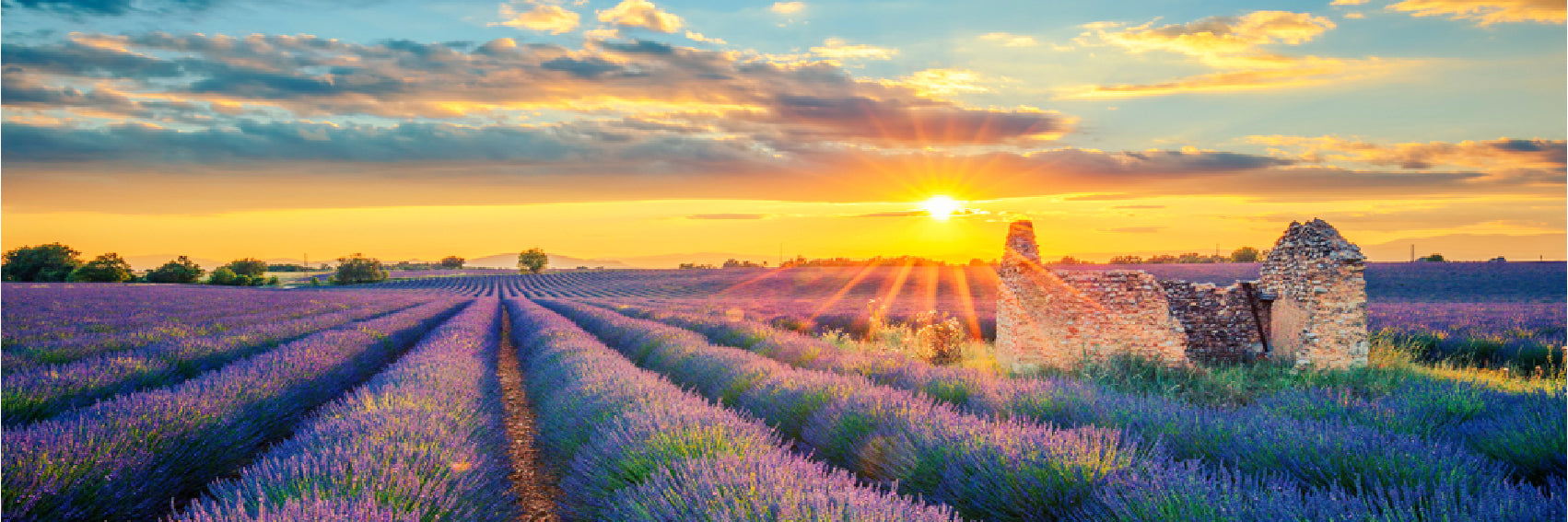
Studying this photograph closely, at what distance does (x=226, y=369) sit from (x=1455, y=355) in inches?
748

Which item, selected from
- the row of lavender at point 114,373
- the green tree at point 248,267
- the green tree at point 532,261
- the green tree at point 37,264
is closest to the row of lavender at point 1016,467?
the row of lavender at point 114,373

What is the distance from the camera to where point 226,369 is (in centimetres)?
684

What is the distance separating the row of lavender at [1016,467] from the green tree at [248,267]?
81670 millimetres

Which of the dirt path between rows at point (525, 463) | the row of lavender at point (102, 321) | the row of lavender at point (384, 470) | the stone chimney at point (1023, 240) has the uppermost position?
the stone chimney at point (1023, 240)

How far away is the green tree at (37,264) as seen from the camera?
50.4 meters

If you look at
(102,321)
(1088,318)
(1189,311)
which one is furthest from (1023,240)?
(102,321)

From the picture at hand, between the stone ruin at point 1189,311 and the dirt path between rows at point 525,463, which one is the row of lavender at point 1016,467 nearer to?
the dirt path between rows at point 525,463

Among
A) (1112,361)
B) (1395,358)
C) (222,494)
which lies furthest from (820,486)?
(1395,358)

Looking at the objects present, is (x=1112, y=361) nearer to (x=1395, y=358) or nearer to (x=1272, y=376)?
(x=1272, y=376)

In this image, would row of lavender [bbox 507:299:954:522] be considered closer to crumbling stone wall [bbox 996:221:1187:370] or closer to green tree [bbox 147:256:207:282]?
crumbling stone wall [bbox 996:221:1187:370]

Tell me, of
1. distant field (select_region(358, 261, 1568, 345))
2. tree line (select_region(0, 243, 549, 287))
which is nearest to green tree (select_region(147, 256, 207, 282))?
tree line (select_region(0, 243, 549, 287))

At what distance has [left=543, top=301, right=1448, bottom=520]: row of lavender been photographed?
245 centimetres

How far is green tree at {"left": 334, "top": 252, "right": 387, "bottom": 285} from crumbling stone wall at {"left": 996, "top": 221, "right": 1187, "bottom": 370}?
3144 inches

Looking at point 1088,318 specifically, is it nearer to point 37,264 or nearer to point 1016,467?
point 1016,467
